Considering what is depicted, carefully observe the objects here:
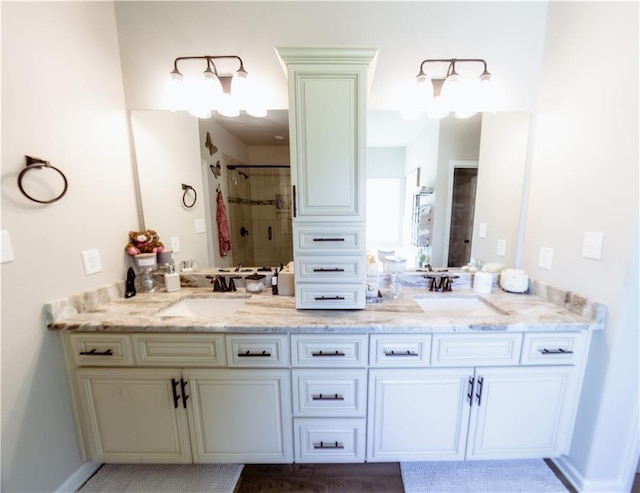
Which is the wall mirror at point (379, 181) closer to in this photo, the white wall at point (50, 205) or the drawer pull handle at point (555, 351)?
the white wall at point (50, 205)

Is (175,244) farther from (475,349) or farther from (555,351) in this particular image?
(555,351)

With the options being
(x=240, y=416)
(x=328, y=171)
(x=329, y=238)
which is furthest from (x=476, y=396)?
(x=328, y=171)

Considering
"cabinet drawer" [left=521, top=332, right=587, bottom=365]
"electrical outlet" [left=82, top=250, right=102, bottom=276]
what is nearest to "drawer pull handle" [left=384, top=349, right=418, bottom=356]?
"cabinet drawer" [left=521, top=332, right=587, bottom=365]

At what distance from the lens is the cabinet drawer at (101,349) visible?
1.19m

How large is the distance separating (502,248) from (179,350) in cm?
211

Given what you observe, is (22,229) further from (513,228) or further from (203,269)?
(513,228)

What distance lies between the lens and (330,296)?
4.28 ft

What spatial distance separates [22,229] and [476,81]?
8.21ft

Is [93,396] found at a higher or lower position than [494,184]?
lower

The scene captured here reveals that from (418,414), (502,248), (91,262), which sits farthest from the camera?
(502,248)

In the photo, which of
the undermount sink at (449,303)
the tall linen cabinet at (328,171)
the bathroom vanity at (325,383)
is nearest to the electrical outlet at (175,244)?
the bathroom vanity at (325,383)

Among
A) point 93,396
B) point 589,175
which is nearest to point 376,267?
point 589,175

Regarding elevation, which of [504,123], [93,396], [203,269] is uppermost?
[504,123]

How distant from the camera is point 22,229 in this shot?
3.45 feet
